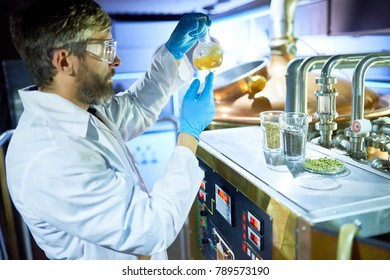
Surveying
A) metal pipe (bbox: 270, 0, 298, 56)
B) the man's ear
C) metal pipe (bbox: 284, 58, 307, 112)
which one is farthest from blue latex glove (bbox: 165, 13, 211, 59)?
metal pipe (bbox: 270, 0, 298, 56)

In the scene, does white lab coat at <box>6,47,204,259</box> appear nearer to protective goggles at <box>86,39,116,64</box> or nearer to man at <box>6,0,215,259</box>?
man at <box>6,0,215,259</box>

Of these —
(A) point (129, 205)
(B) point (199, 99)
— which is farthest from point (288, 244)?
(B) point (199, 99)

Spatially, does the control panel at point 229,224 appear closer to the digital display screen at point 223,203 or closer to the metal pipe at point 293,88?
the digital display screen at point 223,203

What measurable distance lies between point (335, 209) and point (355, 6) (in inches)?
51.2

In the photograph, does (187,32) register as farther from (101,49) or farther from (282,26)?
(282,26)

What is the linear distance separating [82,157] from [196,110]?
37 cm

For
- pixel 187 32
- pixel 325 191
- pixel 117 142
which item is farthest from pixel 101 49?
pixel 325 191

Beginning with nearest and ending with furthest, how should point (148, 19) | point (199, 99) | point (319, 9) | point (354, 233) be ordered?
1. point (354, 233)
2. point (199, 99)
3. point (319, 9)
4. point (148, 19)

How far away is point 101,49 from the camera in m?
0.94

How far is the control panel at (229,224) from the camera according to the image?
0.86 m

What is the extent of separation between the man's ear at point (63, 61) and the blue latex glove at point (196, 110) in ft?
1.05

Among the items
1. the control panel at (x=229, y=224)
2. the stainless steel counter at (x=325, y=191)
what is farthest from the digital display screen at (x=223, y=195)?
the stainless steel counter at (x=325, y=191)

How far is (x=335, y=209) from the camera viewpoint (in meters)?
0.69
